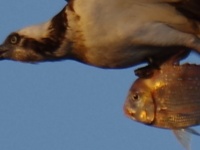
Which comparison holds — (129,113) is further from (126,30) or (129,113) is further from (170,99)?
(126,30)

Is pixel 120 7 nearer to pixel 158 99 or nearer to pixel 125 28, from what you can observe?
pixel 125 28

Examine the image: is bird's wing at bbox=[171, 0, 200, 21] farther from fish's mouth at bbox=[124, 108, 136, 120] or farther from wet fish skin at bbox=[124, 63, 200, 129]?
fish's mouth at bbox=[124, 108, 136, 120]

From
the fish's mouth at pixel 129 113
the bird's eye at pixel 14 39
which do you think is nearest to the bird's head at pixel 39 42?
the bird's eye at pixel 14 39

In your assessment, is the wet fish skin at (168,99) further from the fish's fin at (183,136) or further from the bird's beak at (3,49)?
the bird's beak at (3,49)

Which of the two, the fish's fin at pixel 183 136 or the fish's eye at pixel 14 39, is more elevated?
the fish's eye at pixel 14 39

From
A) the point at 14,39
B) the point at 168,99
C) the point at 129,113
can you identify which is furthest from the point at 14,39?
the point at 168,99

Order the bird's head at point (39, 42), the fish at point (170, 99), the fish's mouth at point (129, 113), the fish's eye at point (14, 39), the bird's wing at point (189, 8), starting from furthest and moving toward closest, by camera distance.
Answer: the fish's eye at point (14, 39)
the bird's head at point (39, 42)
the bird's wing at point (189, 8)
the fish's mouth at point (129, 113)
the fish at point (170, 99)

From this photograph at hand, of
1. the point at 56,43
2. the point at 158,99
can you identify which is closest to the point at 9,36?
the point at 56,43
